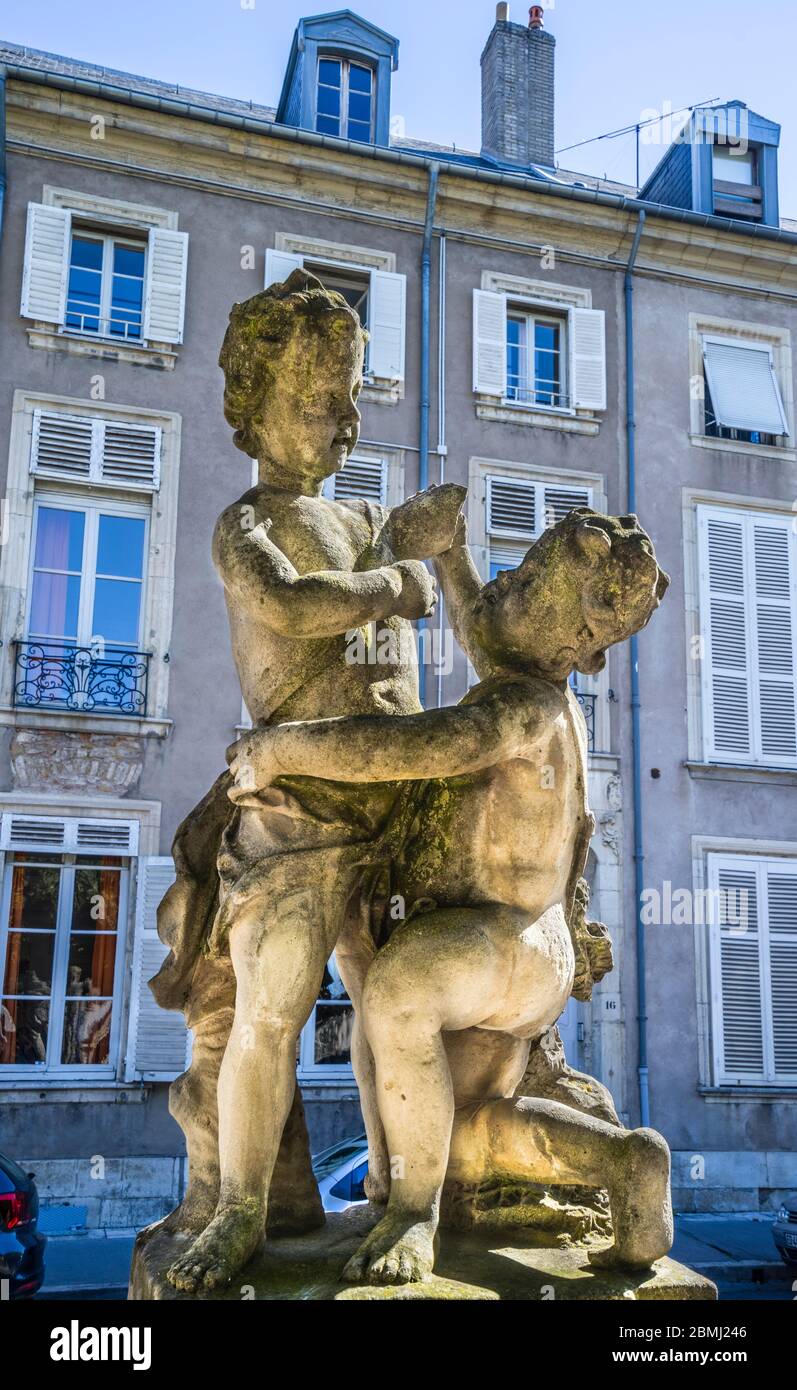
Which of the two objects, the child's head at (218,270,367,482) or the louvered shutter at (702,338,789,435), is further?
the louvered shutter at (702,338,789,435)

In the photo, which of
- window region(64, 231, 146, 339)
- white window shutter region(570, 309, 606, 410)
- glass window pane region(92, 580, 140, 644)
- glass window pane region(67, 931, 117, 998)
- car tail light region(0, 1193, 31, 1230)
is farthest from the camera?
white window shutter region(570, 309, 606, 410)

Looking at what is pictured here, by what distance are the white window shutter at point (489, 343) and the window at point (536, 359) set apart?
423 millimetres

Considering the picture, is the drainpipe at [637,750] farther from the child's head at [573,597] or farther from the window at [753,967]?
the child's head at [573,597]

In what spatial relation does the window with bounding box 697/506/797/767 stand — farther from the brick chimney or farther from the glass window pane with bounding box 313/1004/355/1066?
the brick chimney

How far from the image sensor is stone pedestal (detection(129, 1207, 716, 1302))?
240cm

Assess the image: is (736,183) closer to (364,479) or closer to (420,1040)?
(364,479)

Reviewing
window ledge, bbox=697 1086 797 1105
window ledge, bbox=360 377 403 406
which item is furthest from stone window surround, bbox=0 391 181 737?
window ledge, bbox=697 1086 797 1105

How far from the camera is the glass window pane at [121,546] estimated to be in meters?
14.6

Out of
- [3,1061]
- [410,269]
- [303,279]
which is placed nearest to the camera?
[303,279]

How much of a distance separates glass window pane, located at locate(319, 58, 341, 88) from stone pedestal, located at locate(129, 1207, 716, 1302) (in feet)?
54.5
